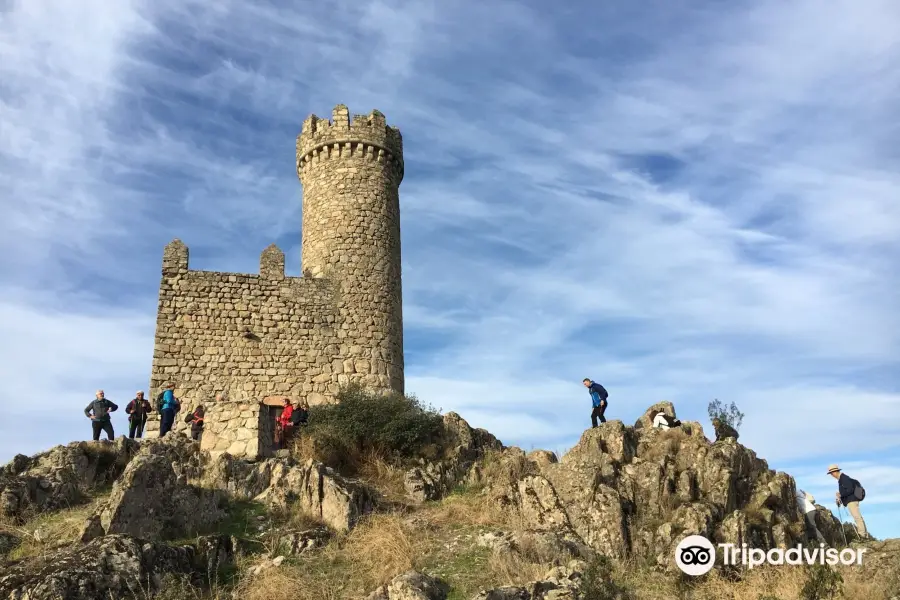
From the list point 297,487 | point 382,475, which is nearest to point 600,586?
point 297,487

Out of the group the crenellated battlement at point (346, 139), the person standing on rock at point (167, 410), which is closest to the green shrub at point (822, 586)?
the person standing on rock at point (167, 410)

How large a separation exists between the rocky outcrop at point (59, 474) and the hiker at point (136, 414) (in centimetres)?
248

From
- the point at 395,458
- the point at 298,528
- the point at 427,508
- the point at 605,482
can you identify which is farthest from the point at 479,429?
the point at 298,528

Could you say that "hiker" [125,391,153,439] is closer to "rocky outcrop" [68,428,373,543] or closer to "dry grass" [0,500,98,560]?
"rocky outcrop" [68,428,373,543]

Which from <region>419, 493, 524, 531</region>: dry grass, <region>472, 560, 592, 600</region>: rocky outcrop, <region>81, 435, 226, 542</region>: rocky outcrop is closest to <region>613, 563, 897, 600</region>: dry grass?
<region>472, 560, 592, 600</region>: rocky outcrop

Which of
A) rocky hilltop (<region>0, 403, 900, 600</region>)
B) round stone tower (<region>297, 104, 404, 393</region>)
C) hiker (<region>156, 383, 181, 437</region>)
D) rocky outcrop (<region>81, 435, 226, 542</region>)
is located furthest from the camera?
round stone tower (<region>297, 104, 404, 393</region>)

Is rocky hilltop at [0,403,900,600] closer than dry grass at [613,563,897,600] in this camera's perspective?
Yes

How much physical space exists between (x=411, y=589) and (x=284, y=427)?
30.1 feet

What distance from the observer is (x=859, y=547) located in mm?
11391

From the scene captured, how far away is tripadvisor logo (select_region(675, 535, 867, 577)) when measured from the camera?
35.1ft

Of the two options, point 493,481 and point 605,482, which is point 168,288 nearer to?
point 493,481

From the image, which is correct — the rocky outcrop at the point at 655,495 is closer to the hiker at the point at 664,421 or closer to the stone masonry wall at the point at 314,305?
the hiker at the point at 664,421

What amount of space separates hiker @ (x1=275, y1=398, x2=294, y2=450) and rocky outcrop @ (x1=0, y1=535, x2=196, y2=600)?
7.76 meters

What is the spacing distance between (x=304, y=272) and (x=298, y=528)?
11.2 meters
